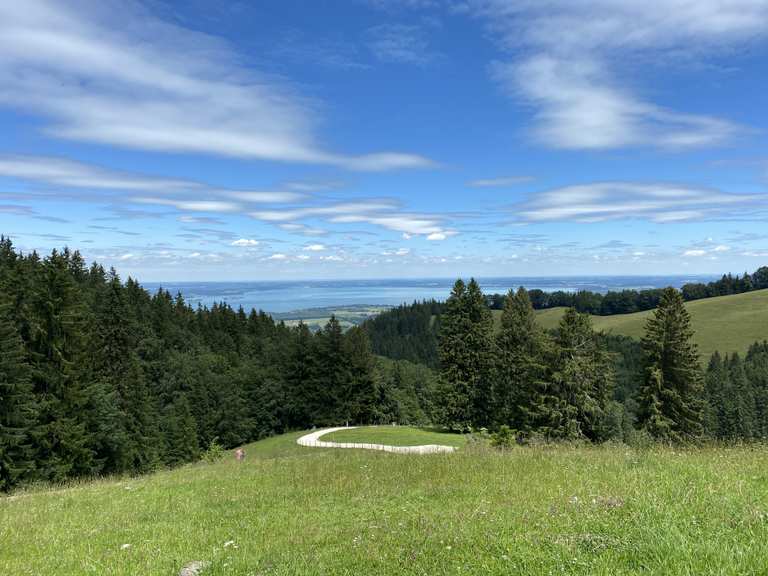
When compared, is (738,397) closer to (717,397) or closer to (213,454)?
(717,397)

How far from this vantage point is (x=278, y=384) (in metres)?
76.7

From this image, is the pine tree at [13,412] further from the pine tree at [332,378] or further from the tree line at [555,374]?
the pine tree at [332,378]

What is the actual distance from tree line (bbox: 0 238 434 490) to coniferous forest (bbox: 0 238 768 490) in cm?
17

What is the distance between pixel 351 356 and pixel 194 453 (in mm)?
25549

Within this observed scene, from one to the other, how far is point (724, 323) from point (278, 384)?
456 feet

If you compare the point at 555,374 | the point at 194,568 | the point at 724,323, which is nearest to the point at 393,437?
the point at 555,374

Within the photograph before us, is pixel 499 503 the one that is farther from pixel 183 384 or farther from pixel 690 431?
pixel 183 384

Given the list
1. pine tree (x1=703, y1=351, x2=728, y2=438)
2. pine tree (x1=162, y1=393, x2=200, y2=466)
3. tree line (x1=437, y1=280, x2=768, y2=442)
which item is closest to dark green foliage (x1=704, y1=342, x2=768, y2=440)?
pine tree (x1=703, y1=351, x2=728, y2=438)

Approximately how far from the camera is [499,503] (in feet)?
28.9

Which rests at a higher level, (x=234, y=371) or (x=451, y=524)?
(x=451, y=524)

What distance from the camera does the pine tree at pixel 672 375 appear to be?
37938mm

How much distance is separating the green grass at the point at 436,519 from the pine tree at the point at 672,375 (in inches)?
1138

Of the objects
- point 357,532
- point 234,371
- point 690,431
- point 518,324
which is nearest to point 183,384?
point 234,371

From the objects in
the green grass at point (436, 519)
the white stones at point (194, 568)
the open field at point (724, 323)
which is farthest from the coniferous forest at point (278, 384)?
the open field at point (724, 323)
